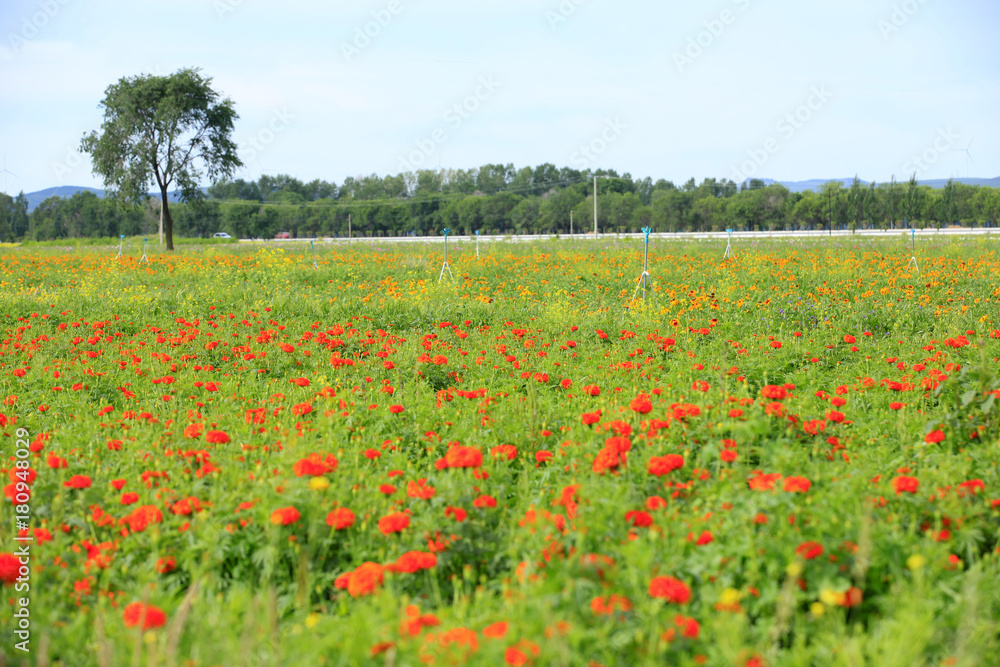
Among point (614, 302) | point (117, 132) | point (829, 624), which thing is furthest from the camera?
point (117, 132)

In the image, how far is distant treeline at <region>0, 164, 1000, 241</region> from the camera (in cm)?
6506

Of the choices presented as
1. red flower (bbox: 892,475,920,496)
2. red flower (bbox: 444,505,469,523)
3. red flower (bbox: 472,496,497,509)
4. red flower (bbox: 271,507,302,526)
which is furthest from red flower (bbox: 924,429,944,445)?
red flower (bbox: 271,507,302,526)

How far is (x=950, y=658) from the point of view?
207 cm

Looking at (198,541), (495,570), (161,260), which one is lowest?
(495,570)

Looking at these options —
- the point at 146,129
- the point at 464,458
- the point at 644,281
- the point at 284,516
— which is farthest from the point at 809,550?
the point at 146,129

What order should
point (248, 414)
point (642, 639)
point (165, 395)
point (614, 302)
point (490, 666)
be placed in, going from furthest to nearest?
point (614, 302), point (165, 395), point (248, 414), point (642, 639), point (490, 666)

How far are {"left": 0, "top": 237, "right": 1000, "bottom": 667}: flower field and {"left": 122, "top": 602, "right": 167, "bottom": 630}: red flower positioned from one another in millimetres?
11

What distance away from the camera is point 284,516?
282 centimetres

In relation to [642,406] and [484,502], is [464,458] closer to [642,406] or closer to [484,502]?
[484,502]

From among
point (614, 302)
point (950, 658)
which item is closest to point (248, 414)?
point (950, 658)

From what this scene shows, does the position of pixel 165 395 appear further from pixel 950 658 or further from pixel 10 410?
pixel 950 658

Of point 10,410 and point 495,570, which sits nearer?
point 495,570

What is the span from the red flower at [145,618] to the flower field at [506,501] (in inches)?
0.4

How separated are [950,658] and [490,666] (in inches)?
58.7
